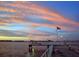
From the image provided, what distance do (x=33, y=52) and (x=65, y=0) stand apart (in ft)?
2.40

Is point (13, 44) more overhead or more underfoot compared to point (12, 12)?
more underfoot

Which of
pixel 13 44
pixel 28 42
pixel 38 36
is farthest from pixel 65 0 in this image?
pixel 13 44

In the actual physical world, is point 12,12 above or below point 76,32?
above

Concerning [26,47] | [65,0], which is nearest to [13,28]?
[26,47]

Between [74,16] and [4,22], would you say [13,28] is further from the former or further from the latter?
[74,16]

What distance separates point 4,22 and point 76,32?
2.83ft

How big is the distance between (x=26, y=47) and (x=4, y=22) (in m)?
0.40

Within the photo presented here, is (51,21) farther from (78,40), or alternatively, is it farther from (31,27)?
(78,40)

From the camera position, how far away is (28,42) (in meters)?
2.10

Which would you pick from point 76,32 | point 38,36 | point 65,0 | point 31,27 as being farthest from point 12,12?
point 76,32

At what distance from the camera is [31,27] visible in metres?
2.11

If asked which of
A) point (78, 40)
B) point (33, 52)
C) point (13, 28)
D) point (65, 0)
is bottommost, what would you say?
point (33, 52)

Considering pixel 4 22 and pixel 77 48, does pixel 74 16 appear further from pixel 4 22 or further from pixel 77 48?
pixel 4 22

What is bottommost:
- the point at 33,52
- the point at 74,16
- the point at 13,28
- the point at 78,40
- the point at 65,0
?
the point at 33,52
